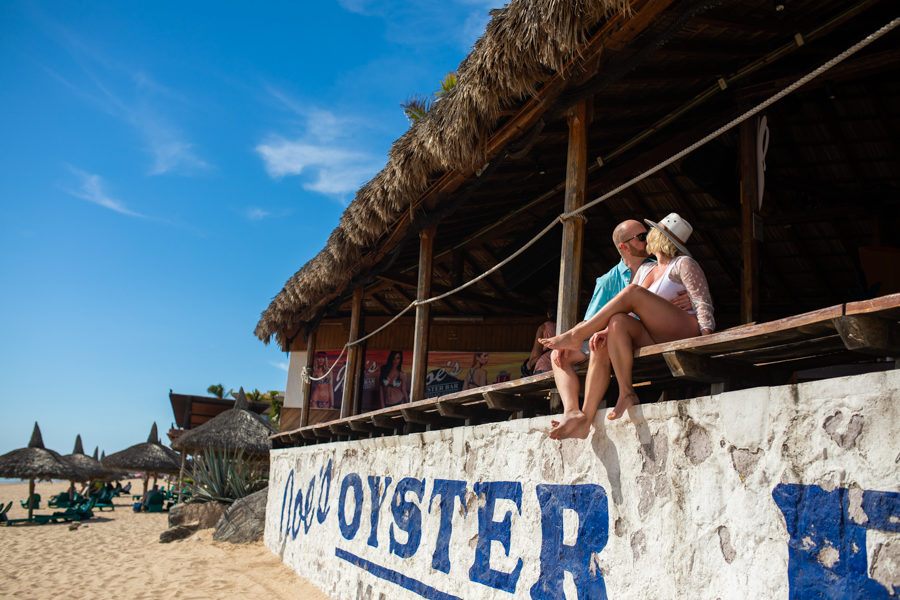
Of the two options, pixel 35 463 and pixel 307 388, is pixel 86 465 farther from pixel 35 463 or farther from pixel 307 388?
pixel 307 388

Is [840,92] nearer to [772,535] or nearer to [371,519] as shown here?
[772,535]

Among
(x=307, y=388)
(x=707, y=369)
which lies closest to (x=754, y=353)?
(x=707, y=369)

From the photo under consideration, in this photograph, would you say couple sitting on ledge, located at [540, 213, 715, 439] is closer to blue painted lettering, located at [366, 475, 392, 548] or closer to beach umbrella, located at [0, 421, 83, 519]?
blue painted lettering, located at [366, 475, 392, 548]

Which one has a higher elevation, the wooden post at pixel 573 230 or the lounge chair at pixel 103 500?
the wooden post at pixel 573 230

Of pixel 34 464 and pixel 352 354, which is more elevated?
pixel 352 354

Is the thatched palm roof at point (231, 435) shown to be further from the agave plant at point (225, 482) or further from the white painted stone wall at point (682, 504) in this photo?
the white painted stone wall at point (682, 504)

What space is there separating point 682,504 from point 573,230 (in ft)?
6.36

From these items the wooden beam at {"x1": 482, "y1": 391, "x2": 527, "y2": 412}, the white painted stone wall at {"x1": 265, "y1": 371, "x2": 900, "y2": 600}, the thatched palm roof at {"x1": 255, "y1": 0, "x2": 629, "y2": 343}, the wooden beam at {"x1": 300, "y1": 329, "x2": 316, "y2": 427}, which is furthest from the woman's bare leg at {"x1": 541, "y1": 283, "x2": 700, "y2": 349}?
the wooden beam at {"x1": 300, "y1": 329, "x2": 316, "y2": 427}

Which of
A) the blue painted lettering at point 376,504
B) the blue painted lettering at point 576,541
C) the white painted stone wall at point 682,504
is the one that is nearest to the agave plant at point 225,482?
the blue painted lettering at point 376,504

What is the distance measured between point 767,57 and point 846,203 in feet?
7.12

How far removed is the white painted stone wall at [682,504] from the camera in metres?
2.14

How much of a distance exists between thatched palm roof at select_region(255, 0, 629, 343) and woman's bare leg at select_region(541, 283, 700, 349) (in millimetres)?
1471

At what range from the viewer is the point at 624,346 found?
3.00 metres

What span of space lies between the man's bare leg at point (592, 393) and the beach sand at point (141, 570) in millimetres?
4371
